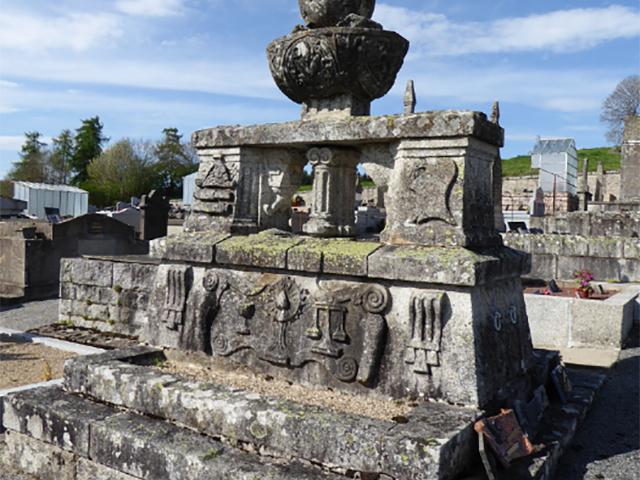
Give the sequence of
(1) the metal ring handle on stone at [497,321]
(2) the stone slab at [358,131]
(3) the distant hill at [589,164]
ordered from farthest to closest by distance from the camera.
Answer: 1. (3) the distant hill at [589,164]
2. (1) the metal ring handle on stone at [497,321]
3. (2) the stone slab at [358,131]

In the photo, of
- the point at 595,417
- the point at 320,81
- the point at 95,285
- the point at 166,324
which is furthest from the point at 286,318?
the point at 95,285

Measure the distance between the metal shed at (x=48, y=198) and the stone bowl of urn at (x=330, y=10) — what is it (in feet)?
89.8

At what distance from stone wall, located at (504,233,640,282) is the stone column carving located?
19.5 feet

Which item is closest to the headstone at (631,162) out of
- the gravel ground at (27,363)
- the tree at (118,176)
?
the gravel ground at (27,363)

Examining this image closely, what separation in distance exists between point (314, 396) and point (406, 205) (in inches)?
54.5

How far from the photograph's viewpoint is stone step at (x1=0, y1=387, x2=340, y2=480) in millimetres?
3041

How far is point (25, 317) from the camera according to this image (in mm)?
9773

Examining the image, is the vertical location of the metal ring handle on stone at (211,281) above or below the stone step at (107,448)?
above

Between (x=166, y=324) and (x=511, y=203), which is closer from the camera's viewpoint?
(x=166, y=324)

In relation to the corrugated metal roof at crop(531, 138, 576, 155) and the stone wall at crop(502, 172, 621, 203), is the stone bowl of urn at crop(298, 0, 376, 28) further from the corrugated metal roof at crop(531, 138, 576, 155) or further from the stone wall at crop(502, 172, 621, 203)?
the stone wall at crop(502, 172, 621, 203)

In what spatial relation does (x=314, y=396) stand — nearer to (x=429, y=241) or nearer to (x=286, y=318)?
(x=286, y=318)

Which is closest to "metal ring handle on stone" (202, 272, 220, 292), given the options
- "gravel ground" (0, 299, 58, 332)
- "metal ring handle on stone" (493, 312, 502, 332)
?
"metal ring handle on stone" (493, 312, 502, 332)

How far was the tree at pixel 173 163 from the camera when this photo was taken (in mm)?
54609

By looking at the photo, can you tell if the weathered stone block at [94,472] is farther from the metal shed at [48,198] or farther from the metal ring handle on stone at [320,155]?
the metal shed at [48,198]
